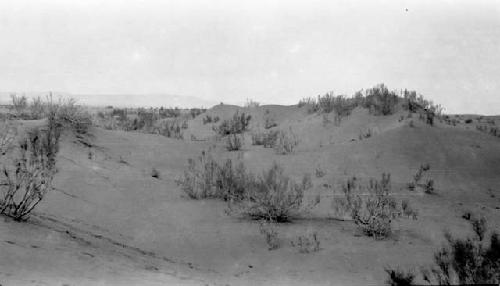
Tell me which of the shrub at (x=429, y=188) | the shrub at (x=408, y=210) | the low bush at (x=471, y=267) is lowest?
the shrub at (x=408, y=210)

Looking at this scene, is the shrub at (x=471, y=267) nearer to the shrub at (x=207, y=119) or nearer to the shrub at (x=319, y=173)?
the shrub at (x=319, y=173)

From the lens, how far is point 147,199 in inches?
328

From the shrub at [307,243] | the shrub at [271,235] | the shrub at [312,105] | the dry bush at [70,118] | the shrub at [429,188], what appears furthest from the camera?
the shrub at [312,105]

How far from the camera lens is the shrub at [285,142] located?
43.4 ft

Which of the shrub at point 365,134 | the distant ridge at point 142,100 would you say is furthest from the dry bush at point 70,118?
the distant ridge at point 142,100

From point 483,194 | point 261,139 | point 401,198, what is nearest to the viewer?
point 401,198

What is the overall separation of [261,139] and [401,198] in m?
6.60

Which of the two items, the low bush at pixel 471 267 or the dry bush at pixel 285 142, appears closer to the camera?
the low bush at pixel 471 267

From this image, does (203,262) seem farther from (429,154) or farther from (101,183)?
(429,154)

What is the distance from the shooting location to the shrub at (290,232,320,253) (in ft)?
19.5

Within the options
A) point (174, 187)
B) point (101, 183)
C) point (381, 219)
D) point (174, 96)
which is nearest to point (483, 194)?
point (381, 219)

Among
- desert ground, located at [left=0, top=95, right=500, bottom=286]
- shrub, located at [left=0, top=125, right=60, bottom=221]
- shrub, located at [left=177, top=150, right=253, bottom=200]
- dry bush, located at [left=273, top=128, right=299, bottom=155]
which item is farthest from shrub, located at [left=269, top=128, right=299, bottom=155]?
shrub, located at [left=0, top=125, right=60, bottom=221]

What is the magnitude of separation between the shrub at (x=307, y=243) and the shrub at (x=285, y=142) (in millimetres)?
6700

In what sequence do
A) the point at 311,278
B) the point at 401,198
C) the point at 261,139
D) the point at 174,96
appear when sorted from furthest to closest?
the point at 174,96 → the point at 261,139 → the point at 401,198 → the point at 311,278
